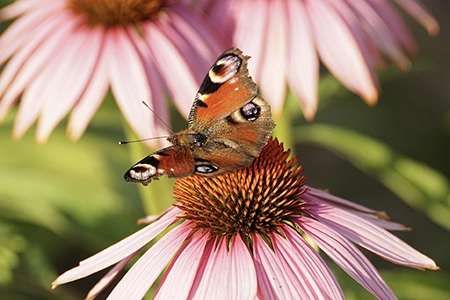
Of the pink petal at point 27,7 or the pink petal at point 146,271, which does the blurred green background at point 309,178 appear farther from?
the pink petal at point 146,271

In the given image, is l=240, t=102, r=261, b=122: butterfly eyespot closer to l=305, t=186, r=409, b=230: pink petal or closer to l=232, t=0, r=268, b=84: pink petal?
l=305, t=186, r=409, b=230: pink petal

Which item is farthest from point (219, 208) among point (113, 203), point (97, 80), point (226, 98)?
point (113, 203)

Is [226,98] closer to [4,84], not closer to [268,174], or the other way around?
[268,174]

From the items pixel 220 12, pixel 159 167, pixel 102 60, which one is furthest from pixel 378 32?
pixel 159 167

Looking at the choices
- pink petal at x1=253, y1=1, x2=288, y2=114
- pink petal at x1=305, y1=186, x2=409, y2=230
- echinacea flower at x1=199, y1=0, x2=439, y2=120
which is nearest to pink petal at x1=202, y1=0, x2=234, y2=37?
echinacea flower at x1=199, y1=0, x2=439, y2=120

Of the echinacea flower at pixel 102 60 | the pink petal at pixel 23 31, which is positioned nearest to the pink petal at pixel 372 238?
the echinacea flower at pixel 102 60
